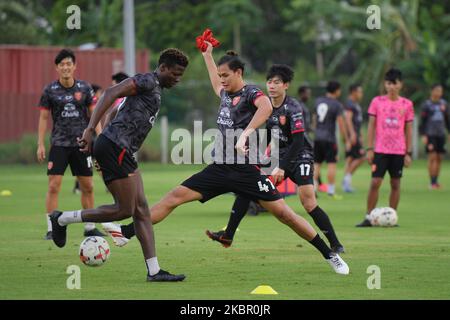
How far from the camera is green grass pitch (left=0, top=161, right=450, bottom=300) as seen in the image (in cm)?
1007

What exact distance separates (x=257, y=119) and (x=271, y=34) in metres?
50.9

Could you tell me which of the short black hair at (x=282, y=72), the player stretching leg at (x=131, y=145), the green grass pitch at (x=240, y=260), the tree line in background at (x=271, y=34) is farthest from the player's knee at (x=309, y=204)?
the tree line in background at (x=271, y=34)

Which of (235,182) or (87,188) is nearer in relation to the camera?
(235,182)

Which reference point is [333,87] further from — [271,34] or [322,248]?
[271,34]

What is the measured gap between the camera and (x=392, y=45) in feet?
156

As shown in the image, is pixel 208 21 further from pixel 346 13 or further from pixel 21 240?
pixel 21 240

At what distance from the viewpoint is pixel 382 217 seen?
54.4 ft

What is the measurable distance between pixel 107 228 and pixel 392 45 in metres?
37.7

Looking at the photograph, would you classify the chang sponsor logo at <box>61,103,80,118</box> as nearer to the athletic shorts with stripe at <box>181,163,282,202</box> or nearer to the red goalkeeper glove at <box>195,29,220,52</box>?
the red goalkeeper glove at <box>195,29,220,52</box>

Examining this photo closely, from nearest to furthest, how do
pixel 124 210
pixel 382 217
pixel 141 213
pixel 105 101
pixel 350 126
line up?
pixel 105 101, pixel 124 210, pixel 141 213, pixel 382 217, pixel 350 126

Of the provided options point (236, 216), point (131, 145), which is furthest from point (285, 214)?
point (236, 216)

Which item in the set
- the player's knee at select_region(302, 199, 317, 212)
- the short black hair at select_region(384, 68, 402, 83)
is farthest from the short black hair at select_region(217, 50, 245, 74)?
the short black hair at select_region(384, 68, 402, 83)

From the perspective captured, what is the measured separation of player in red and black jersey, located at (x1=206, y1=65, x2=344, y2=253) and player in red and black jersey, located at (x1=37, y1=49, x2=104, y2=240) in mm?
2666

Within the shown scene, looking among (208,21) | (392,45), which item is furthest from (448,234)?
(208,21)
